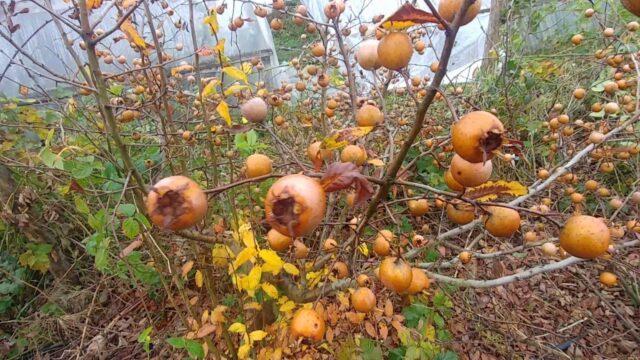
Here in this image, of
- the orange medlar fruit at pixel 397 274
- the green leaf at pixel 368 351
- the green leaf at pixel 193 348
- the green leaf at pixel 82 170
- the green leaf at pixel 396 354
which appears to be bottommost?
the green leaf at pixel 396 354

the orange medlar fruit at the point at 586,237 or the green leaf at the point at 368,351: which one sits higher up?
the orange medlar fruit at the point at 586,237

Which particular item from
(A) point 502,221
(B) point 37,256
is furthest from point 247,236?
(B) point 37,256

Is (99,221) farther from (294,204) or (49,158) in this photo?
(294,204)

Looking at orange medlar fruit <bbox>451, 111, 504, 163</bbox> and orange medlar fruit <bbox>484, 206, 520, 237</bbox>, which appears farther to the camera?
orange medlar fruit <bbox>484, 206, 520, 237</bbox>

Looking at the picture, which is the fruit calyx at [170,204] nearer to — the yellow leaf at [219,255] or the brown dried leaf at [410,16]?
the brown dried leaf at [410,16]

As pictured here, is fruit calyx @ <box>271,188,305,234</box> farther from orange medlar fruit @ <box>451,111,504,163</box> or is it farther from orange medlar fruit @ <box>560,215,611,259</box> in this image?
orange medlar fruit @ <box>560,215,611,259</box>

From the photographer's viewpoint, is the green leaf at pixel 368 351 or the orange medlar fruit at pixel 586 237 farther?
the green leaf at pixel 368 351

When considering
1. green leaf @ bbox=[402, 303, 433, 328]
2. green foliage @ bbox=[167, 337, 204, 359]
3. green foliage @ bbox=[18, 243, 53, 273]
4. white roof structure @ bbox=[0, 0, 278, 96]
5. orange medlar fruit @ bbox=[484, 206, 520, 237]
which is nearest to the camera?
orange medlar fruit @ bbox=[484, 206, 520, 237]

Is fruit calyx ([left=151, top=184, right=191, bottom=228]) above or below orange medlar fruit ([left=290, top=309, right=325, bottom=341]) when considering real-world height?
above

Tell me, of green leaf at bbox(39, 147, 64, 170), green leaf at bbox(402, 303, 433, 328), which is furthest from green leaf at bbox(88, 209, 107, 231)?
green leaf at bbox(402, 303, 433, 328)

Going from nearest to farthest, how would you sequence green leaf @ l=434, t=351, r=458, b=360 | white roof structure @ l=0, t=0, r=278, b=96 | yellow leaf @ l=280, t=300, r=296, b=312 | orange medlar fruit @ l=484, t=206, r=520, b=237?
orange medlar fruit @ l=484, t=206, r=520, b=237 < yellow leaf @ l=280, t=300, r=296, b=312 < green leaf @ l=434, t=351, r=458, b=360 < white roof structure @ l=0, t=0, r=278, b=96

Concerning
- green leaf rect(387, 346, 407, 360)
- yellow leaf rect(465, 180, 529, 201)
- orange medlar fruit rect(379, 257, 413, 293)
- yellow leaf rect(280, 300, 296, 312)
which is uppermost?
yellow leaf rect(465, 180, 529, 201)

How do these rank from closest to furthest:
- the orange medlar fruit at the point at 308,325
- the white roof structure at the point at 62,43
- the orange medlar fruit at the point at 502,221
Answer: the orange medlar fruit at the point at 502,221, the orange medlar fruit at the point at 308,325, the white roof structure at the point at 62,43

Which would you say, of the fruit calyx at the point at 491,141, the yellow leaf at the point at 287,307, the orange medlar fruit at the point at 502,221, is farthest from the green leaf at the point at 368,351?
the fruit calyx at the point at 491,141
